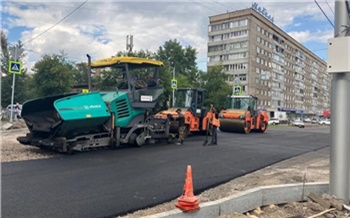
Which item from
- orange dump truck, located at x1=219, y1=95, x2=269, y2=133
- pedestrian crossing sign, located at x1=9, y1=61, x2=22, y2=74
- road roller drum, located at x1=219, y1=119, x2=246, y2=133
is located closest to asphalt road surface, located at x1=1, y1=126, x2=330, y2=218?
pedestrian crossing sign, located at x1=9, y1=61, x2=22, y2=74

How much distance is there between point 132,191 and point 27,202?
1.72 m

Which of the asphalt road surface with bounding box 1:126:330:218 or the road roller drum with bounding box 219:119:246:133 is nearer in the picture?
the asphalt road surface with bounding box 1:126:330:218

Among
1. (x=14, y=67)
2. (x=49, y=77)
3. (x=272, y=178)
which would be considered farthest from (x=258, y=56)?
(x=272, y=178)

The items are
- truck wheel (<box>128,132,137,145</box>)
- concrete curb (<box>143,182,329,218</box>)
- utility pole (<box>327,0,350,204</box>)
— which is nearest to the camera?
concrete curb (<box>143,182,329,218</box>)

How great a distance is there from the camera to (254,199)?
5480mm

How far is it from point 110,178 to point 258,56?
73208 mm

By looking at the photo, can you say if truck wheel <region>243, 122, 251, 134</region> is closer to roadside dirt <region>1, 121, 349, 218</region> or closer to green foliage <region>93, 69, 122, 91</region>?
roadside dirt <region>1, 121, 349, 218</region>

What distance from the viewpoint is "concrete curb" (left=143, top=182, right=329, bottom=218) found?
Result: 4.79 meters

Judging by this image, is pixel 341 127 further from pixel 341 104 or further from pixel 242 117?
pixel 242 117

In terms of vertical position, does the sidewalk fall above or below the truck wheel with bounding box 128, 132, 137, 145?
below

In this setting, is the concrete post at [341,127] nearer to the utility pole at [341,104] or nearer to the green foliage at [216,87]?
the utility pole at [341,104]

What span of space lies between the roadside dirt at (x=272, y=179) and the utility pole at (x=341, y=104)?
0.51 meters

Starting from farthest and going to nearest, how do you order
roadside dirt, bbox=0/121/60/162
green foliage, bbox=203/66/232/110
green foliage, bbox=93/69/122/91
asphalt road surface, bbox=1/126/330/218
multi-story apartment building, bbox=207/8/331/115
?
multi-story apartment building, bbox=207/8/331/115 < green foliage, bbox=203/66/232/110 < green foliage, bbox=93/69/122/91 < roadside dirt, bbox=0/121/60/162 < asphalt road surface, bbox=1/126/330/218

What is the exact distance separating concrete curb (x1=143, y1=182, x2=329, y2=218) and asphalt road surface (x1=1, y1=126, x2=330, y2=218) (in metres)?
1.07
